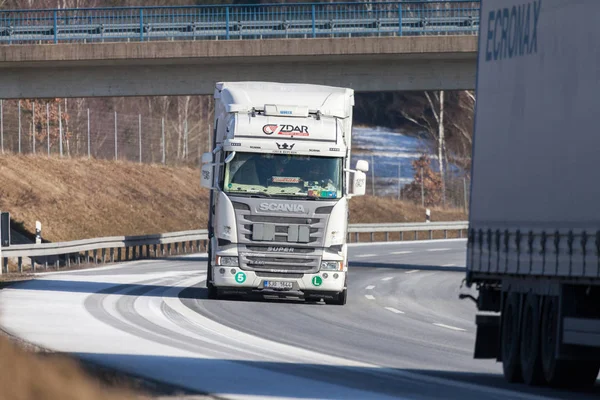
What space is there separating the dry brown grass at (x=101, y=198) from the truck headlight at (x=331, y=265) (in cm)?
2514

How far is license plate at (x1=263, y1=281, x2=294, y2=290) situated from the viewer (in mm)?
23516

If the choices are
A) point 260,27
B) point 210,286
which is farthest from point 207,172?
point 260,27

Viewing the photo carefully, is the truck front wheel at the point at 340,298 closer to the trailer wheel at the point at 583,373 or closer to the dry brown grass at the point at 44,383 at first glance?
the trailer wheel at the point at 583,373

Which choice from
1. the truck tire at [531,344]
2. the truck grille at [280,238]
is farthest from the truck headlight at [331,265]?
the truck tire at [531,344]

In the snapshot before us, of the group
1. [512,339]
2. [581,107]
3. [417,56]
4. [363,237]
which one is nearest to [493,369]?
[512,339]

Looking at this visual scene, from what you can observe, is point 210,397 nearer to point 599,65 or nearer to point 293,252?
point 599,65

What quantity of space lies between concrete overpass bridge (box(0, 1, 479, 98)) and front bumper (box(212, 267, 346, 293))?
1544 cm

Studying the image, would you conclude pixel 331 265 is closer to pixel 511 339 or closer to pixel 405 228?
pixel 511 339

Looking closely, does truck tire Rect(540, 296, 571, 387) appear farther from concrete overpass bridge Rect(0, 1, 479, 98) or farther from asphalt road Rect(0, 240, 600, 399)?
concrete overpass bridge Rect(0, 1, 479, 98)

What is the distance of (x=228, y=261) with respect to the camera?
23500 millimetres

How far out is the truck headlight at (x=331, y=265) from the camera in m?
23.6

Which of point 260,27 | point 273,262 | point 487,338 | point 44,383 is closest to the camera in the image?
point 44,383

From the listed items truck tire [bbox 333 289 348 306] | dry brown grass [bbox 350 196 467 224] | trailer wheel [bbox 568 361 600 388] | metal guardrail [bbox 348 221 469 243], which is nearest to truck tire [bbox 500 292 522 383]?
trailer wheel [bbox 568 361 600 388]

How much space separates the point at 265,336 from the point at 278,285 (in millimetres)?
5418
